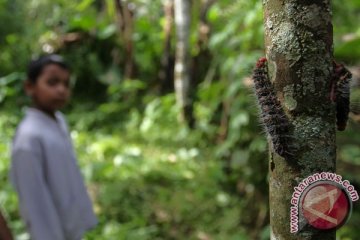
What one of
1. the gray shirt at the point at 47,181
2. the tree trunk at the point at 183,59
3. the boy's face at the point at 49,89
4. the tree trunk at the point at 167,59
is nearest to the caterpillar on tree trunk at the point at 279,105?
the gray shirt at the point at 47,181

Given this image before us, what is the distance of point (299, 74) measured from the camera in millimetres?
906

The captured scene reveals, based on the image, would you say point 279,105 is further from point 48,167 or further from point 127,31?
point 127,31

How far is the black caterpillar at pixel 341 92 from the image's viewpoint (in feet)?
3.05

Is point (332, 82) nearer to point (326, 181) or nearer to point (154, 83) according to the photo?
point (326, 181)

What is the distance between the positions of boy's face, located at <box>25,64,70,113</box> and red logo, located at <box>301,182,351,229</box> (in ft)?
5.06

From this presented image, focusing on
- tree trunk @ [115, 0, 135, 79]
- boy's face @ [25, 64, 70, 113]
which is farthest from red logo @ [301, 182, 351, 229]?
tree trunk @ [115, 0, 135, 79]

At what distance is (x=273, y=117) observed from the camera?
92 centimetres

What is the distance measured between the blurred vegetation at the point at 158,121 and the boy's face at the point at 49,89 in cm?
88

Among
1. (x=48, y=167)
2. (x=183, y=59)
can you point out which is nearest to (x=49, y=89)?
(x=48, y=167)

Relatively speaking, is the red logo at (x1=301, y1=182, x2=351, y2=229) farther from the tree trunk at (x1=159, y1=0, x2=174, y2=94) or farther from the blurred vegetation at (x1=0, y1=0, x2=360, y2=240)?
the tree trunk at (x1=159, y1=0, x2=174, y2=94)

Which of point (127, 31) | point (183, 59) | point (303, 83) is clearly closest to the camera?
point (303, 83)

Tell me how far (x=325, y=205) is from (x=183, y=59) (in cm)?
475

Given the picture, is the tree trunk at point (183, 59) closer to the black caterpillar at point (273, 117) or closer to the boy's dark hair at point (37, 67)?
the boy's dark hair at point (37, 67)

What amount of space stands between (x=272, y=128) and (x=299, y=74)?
0.12 metres
